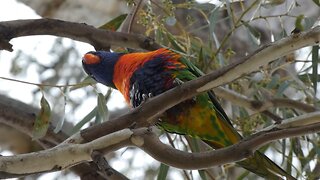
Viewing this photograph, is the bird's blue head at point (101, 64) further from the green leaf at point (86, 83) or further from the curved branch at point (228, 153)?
the curved branch at point (228, 153)

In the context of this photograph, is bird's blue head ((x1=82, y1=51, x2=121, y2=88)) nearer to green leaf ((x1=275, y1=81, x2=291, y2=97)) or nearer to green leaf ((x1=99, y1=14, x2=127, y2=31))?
green leaf ((x1=99, y1=14, x2=127, y2=31))

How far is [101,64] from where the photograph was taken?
1.37m

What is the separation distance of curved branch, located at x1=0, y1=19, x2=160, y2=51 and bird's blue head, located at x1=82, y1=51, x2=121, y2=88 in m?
0.09

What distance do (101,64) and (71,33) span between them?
0.19 metres

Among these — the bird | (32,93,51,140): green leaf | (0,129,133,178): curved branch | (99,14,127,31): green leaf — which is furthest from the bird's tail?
(99,14,127,31): green leaf

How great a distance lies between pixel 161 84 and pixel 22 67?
1515mm

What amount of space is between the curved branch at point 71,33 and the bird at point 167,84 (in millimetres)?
56

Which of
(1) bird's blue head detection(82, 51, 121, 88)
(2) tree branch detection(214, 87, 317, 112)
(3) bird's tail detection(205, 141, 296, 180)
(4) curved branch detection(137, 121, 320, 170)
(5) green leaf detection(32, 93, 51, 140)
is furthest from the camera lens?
(2) tree branch detection(214, 87, 317, 112)

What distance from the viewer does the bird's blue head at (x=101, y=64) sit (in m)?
1.37

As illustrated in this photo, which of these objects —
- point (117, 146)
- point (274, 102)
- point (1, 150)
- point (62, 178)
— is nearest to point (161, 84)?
point (274, 102)

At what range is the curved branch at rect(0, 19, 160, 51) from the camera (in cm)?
113

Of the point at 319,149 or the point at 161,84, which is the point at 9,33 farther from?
the point at 319,149

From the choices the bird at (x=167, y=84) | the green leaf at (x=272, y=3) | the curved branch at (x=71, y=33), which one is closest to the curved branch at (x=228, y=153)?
the bird at (x=167, y=84)

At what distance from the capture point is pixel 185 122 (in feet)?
4.12
